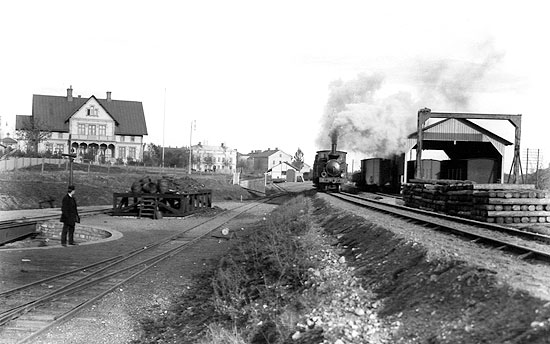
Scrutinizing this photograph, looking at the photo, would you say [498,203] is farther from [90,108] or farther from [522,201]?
[90,108]

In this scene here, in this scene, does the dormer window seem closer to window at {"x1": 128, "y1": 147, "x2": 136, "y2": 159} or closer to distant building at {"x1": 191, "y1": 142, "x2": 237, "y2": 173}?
window at {"x1": 128, "y1": 147, "x2": 136, "y2": 159}

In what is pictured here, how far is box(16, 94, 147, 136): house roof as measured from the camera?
6662 centimetres

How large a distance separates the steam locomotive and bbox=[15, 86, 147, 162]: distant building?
36658 mm

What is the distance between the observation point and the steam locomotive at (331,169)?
3675 cm

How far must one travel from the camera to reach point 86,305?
8.79 meters

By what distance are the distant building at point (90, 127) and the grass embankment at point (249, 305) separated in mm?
57363

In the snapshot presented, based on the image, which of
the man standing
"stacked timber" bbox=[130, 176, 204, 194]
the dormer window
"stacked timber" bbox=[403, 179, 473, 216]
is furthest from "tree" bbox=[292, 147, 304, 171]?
the man standing

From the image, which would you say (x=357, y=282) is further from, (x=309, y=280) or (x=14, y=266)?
(x=14, y=266)

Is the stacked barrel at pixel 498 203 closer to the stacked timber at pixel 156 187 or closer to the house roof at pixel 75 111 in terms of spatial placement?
the stacked timber at pixel 156 187

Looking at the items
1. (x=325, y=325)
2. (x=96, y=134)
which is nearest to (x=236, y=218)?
(x=325, y=325)

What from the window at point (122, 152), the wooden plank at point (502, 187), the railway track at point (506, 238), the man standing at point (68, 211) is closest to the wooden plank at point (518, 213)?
the railway track at point (506, 238)

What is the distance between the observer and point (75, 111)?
65875 mm

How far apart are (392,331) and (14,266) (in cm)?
996

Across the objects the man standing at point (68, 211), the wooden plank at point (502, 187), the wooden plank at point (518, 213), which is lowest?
the man standing at point (68, 211)
